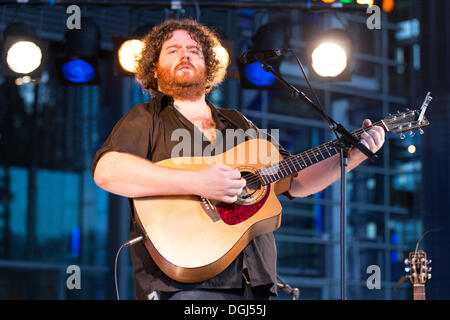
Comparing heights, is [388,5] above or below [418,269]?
above

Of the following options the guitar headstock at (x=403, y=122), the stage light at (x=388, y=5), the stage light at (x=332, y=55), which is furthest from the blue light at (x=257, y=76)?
the stage light at (x=388, y=5)

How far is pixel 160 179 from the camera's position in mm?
2803

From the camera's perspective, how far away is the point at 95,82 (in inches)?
222

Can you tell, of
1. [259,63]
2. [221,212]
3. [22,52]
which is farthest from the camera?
[259,63]

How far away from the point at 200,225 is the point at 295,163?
1.99ft

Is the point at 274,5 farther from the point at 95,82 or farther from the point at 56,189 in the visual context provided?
the point at 56,189

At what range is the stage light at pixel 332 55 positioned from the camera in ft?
18.5

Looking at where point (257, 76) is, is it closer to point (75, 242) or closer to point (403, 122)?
point (403, 122)

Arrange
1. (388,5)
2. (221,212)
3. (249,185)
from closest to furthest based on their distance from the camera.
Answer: (221,212)
(249,185)
(388,5)

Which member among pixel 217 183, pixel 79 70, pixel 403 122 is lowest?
pixel 217 183

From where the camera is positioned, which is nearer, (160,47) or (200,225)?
(200,225)

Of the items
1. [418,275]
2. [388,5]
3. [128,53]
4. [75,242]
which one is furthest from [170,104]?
[388,5]
